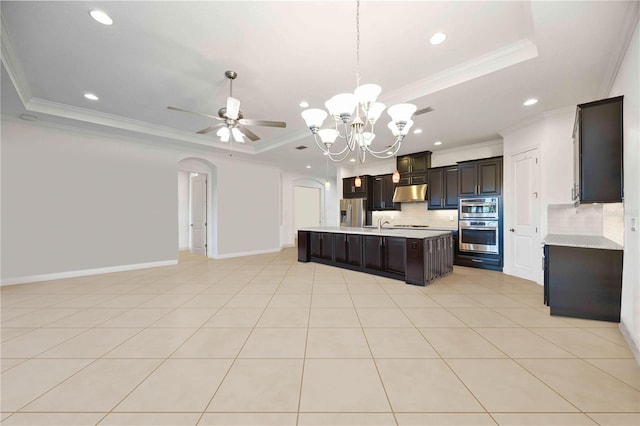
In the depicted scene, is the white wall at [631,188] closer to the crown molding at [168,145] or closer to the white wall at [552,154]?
the white wall at [552,154]

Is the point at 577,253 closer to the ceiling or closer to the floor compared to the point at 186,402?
closer to the ceiling

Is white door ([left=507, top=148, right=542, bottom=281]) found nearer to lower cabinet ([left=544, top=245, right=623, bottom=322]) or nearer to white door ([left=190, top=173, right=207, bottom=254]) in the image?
lower cabinet ([left=544, top=245, right=623, bottom=322])

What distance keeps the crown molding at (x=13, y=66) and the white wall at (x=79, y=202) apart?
48.8 inches

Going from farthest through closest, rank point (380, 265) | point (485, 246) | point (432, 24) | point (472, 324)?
point (485, 246) → point (380, 265) → point (472, 324) → point (432, 24)

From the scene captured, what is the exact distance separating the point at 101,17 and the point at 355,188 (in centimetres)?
645

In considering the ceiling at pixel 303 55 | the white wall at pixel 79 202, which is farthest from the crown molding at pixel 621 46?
the white wall at pixel 79 202

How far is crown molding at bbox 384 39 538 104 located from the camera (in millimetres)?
2645

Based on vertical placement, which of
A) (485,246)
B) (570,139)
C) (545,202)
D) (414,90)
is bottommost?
(485,246)

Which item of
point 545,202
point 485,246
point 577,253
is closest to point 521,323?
point 577,253

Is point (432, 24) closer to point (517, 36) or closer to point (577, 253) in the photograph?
point (517, 36)

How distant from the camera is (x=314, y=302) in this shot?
337cm

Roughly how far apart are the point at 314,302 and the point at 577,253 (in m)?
3.05

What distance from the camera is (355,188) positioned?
7.87 meters

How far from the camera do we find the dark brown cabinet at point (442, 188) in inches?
232
